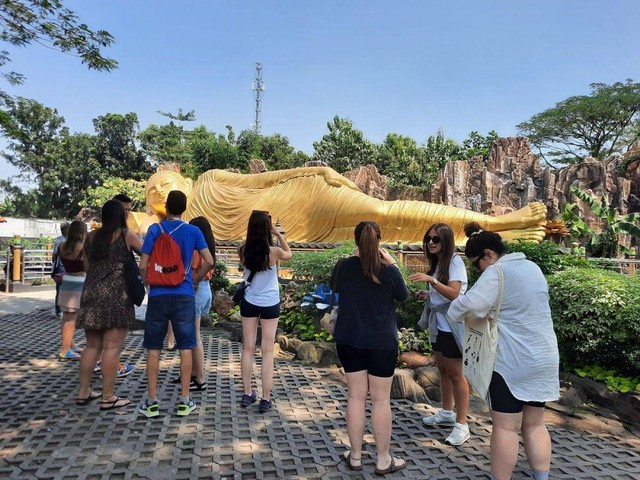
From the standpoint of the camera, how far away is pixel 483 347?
7.66 ft

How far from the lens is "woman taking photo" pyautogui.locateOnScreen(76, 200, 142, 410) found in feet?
11.1

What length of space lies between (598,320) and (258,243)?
302cm

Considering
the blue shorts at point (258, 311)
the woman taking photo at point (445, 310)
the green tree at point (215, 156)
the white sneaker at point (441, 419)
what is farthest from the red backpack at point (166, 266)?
the green tree at point (215, 156)

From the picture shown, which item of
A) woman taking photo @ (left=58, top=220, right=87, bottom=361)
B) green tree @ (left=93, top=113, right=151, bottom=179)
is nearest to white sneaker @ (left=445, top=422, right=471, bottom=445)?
woman taking photo @ (left=58, top=220, right=87, bottom=361)

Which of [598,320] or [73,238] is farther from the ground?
[73,238]

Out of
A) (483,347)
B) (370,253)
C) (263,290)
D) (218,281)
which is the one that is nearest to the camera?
(483,347)

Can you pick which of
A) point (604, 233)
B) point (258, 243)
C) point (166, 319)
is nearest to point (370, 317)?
point (258, 243)

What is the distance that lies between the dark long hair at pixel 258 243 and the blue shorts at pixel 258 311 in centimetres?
27

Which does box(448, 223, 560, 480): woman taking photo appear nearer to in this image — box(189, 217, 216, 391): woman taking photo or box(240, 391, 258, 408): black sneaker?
box(240, 391, 258, 408): black sneaker

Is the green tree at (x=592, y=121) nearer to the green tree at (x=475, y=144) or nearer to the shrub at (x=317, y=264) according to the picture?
the green tree at (x=475, y=144)

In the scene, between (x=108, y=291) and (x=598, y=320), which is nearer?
(x=108, y=291)

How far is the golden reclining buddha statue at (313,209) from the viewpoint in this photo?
34.5 feet

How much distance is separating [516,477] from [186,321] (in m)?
2.34

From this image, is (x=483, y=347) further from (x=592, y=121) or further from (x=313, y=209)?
(x=592, y=121)
